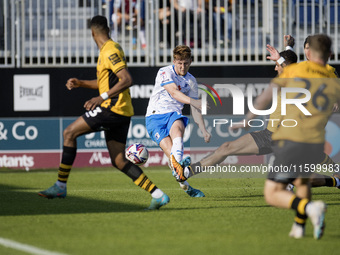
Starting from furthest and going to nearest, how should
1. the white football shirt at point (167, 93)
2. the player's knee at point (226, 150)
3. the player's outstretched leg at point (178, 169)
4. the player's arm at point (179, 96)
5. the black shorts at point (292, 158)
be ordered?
1. the white football shirt at point (167, 93)
2. the player's knee at point (226, 150)
3. the player's arm at point (179, 96)
4. the player's outstretched leg at point (178, 169)
5. the black shorts at point (292, 158)

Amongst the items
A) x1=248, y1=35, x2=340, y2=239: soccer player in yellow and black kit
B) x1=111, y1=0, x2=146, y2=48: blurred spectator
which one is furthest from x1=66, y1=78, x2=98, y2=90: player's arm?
x1=111, y1=0, x2=146, y2=48: blurred spectator

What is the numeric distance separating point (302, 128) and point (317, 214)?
83 centimetres

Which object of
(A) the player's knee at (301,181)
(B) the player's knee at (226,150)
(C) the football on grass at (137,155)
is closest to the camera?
(A) the player's knee at (301,181)

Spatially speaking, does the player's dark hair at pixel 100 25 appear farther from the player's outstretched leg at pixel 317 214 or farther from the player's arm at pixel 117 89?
the player's outstretched leg at pixel 317 214

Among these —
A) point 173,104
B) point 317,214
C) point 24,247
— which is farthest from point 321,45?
point 173,104

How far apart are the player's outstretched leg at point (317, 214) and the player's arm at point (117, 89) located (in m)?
3.02

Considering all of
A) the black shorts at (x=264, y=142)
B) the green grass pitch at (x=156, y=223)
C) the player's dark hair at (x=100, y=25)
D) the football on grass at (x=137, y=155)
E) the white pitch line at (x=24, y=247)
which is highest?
the player's dark hair at (x=100, y=25)

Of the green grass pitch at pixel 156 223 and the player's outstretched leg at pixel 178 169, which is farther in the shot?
the player's outstretched leg at pixel 178 169

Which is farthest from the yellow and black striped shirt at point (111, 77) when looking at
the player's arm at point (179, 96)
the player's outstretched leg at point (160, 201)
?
the player's arm at point (179, 96)

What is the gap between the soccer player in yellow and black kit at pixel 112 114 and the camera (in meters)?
8.24

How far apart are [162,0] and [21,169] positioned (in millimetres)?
5391

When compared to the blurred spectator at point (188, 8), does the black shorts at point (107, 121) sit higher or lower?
lower

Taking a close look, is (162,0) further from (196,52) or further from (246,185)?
(246,185)

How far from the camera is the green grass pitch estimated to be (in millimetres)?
5914
